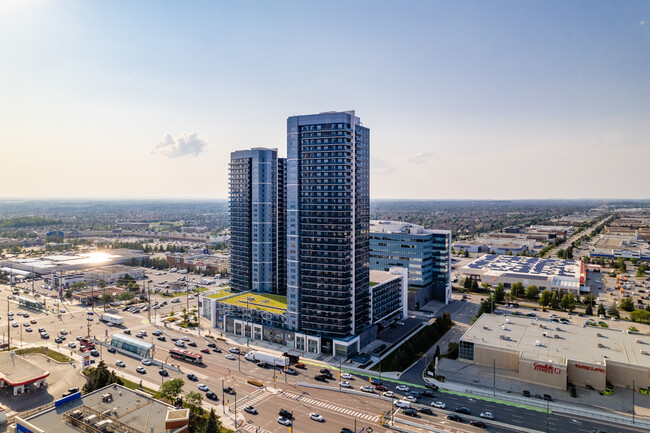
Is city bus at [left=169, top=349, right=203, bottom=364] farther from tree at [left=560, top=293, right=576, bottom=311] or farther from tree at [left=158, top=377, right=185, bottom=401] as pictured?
tree at [left=560, top=293, right=576, bottom=311]

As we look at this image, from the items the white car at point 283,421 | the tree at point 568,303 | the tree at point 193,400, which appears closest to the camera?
the white car at point 283,421

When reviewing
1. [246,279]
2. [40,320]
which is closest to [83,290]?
[40,320]

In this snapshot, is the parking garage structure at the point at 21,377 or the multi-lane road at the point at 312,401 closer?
the multi-lane road at the point at 312,401

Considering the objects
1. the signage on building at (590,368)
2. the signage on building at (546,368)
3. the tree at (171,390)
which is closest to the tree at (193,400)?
the tree at (171,390)

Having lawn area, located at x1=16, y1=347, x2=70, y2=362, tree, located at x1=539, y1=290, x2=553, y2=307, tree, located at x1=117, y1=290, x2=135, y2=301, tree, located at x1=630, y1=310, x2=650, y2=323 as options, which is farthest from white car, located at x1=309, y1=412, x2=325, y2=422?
tree, located at x1=630, y1=310, x2=650, y2=323

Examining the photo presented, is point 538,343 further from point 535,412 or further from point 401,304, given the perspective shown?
point 401,304

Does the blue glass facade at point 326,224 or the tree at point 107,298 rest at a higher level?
the blue glass facade at point 326,224

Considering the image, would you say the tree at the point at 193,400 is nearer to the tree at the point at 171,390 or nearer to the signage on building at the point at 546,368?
the tree at the point at 171,390
